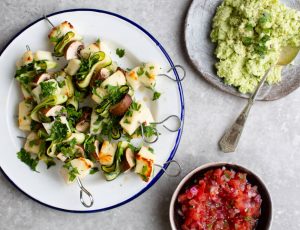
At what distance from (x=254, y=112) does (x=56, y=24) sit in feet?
4.25

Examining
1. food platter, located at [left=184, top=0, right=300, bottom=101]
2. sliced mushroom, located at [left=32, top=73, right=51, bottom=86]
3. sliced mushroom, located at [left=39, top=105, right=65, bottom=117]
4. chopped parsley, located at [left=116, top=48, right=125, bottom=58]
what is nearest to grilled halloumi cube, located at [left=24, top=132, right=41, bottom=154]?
sliced mushroom, located at [left=39, top=105, right=65, bottom=117]

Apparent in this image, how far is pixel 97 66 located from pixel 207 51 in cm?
68

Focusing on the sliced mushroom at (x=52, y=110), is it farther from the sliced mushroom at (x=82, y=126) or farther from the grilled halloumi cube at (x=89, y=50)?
the grilled halloumi cube at (x=89, y=50)

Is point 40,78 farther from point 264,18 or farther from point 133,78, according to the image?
point 264,18

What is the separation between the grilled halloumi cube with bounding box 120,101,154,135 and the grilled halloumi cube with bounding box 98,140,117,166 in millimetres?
144

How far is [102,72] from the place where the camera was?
2381 millimetres

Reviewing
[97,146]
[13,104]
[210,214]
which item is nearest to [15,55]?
A: [13,104]

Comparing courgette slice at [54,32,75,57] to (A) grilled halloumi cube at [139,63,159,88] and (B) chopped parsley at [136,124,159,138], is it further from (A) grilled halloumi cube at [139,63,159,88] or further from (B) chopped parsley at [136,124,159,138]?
(B) chopped parsley at [136,124,159,138]

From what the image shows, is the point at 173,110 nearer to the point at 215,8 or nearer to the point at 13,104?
the point at 215,8

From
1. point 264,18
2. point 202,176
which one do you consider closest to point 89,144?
point 202,176

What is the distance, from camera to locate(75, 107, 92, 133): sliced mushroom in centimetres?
246

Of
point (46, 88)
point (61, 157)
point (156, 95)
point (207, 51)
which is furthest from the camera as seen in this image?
point (207, 51)

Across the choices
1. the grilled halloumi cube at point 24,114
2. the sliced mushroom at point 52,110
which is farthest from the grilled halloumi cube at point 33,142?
the sliced mushroom at point 52,110

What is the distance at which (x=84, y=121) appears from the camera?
247cm
